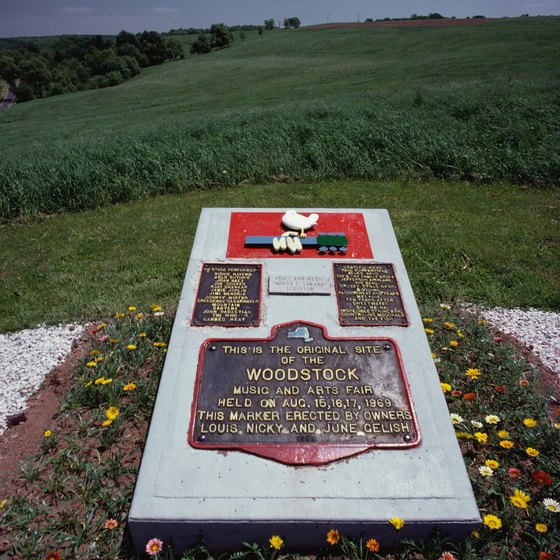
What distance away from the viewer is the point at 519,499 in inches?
120

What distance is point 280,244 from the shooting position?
13.8 ft

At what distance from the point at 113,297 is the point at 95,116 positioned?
26.0 m

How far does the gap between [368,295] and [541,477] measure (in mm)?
1809

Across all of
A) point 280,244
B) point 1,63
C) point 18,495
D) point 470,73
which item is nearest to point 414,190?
point 280,244

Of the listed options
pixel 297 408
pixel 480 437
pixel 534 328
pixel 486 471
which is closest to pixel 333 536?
pixel 297 408

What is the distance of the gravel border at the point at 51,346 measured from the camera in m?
4.55

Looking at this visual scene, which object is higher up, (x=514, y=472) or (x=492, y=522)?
(x=492, y=522)

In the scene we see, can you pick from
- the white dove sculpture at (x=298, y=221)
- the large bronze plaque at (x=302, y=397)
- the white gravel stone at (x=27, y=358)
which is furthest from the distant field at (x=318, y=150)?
the large bronze plaque at (x=302, y=397)

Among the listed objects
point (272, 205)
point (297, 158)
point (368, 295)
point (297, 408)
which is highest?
point (368, 295)

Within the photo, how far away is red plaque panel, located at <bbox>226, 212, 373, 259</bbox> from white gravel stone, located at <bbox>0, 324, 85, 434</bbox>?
238 cm

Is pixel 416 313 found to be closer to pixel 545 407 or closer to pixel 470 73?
→ pixel 545 407

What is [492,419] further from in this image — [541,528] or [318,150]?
[318,150]

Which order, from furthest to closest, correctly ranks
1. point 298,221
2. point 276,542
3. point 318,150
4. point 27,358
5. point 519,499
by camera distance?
Answer: point 318,150 → point 27,358 → point 298,221 → point 519,499 → point 276,542

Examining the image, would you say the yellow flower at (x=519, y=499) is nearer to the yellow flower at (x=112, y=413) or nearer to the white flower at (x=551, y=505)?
the white flower at (x=551, y=505)
